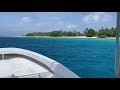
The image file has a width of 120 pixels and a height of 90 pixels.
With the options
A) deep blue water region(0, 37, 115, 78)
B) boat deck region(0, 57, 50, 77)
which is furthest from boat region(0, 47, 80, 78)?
deep blue water region(0, 37, 115, 78)

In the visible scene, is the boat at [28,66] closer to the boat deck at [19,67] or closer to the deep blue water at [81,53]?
the boat deck at [19,67]

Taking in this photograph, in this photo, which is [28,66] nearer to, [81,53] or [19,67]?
[19,67]

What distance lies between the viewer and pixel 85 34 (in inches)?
539

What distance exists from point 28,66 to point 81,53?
13.2 m

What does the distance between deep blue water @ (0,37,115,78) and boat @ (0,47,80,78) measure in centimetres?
784

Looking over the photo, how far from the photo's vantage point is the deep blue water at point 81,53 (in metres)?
12.4

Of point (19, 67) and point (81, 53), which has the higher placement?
point (19, 67)

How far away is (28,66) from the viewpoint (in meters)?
3.19

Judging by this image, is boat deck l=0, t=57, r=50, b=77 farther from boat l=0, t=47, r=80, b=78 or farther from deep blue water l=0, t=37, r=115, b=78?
deep blue water l=0, t=37, r=115, b=78

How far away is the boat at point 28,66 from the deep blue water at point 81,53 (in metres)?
7.84

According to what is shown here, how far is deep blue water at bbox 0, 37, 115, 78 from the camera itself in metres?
12.4

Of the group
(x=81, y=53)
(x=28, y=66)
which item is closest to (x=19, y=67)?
(x=28, y=66)
